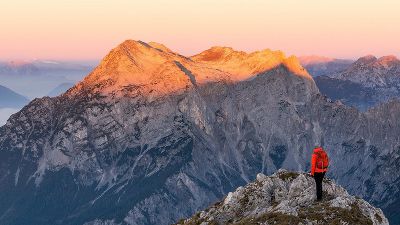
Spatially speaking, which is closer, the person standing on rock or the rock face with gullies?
the rock face with gullies

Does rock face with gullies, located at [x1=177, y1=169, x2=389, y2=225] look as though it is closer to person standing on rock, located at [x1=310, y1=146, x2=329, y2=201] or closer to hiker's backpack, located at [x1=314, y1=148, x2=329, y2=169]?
person standing on rock, located at [x1=310, y1=146, x2=329, y2=201]

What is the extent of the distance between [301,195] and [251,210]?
38.5 feet

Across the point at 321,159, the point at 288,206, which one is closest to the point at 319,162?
the point at 321,159

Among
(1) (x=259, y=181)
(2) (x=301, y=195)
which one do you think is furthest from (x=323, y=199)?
(1) (x=259, y=181)

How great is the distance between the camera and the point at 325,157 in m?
104

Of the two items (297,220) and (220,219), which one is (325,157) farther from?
(220,219)

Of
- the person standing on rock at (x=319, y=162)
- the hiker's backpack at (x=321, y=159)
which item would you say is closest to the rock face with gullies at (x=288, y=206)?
the person standing on rock at (x=319, y=162)

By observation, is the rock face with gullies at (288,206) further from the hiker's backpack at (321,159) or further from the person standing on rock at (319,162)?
the hiker's backpack at (321,159)

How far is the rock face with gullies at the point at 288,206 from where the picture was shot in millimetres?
97688

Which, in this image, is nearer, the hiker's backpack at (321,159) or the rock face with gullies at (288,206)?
the rock face with gullies at (288,206)

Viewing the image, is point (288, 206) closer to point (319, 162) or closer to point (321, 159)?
point (319, 162)

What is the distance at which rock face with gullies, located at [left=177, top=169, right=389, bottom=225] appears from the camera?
3846 inches

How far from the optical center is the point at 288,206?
103 metres

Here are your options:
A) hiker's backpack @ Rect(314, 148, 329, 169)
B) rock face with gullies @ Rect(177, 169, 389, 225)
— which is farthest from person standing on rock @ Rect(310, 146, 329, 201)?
rock face with gullies @ Rect(177, 169, 389, 225)
